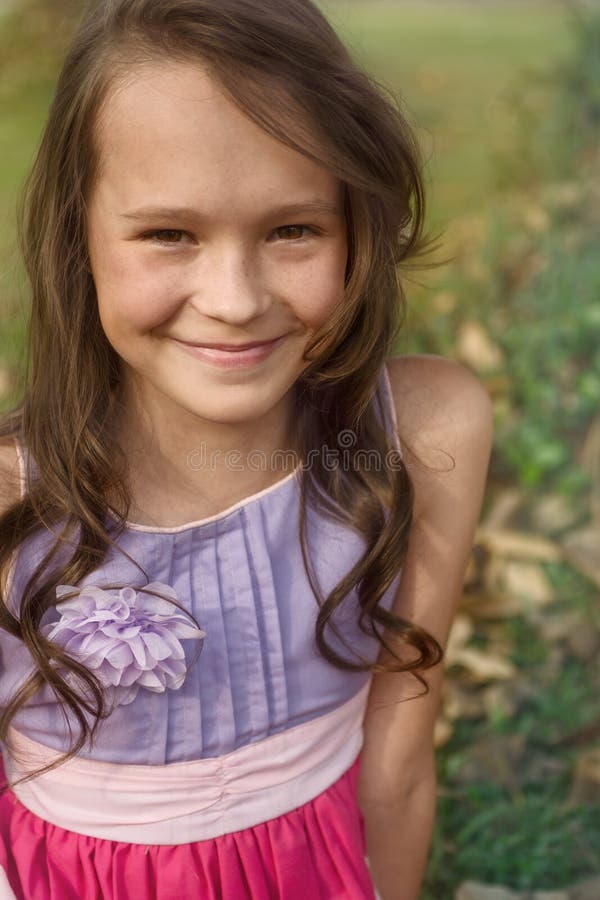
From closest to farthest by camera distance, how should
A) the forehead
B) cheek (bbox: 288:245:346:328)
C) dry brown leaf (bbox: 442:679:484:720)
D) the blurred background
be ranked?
the forehead
cheek (bbox: 288:245:346:328)
the blurred background
dry brown leaf (bbox: 442:679:484:720)

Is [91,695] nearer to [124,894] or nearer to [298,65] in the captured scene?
[124,894]

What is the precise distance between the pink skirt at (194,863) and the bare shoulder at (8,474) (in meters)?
0.42

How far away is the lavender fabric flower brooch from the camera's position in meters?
1.36

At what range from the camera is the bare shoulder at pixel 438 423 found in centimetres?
160

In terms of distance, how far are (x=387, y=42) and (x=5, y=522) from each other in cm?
338

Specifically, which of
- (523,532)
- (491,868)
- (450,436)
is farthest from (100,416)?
(523,532)

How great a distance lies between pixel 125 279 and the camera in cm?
131

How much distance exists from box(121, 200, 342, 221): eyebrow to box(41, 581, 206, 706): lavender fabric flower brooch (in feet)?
1.42

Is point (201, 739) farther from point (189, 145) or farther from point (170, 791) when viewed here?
point (189, 145)

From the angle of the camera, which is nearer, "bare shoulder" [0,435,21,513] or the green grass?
"bare shoulder" [0,435,21,513]

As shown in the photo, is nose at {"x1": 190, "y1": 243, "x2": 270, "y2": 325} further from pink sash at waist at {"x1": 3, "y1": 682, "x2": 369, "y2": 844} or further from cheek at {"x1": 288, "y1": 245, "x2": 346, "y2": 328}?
pink sash at waist at {"x1": 3, "y1": 682, "x2": 369, "y2": 844}

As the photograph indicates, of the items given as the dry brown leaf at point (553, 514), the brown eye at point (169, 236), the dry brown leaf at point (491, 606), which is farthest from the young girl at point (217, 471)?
the dry brown leaf at point (553, 514)

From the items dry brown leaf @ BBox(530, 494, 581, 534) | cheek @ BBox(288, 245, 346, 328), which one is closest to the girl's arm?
cheek @ BBox(288, 245, 346, 328)

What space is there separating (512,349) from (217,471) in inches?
61.1
